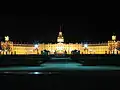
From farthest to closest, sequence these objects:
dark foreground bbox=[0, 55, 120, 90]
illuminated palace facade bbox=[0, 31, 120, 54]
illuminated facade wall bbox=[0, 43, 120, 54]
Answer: illuminated facade wall bbox=[0, 43, 120, 54], illuminated palace facade bbox=[0, 31, 120, 54], dark foreground bbox=[0, 55, 120, 90]

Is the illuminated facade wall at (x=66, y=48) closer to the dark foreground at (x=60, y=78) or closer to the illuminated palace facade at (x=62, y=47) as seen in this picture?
the illuminated palace facade at (x=62, y=47)

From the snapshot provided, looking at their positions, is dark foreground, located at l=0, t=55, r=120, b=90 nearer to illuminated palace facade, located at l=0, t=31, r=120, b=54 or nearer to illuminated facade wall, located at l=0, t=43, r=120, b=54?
illuminated palace facade, located at l=0, t=31, r=120, b=54

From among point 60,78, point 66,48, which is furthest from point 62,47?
point 60,78

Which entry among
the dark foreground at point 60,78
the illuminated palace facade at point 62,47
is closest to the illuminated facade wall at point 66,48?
the illuminated palace facade at point 62,47

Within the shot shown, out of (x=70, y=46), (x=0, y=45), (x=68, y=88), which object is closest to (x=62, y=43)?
(x=70, y=46)

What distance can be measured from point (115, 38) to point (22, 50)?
44.3 metres

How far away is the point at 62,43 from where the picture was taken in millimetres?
167375

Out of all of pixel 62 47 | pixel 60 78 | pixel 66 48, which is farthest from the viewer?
pixel 66 48

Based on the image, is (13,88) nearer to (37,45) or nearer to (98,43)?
(37,45)

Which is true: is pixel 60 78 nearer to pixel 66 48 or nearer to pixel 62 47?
pixel 62 47

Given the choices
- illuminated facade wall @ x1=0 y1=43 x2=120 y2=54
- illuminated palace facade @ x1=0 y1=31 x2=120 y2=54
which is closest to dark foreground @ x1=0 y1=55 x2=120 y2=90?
illuminated palace facade @ x1=0 y1=31 x2=120 y2=54

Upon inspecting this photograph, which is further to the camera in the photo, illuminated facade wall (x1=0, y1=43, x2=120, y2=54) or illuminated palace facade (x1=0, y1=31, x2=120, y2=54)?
illuminated facade wall (x1=0, y1=43, x2=120, y2=54)

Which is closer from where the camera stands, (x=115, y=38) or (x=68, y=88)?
(x=68, y=88)

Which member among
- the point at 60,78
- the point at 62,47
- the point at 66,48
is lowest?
the point at 60,78
